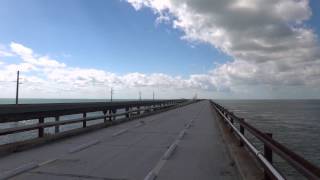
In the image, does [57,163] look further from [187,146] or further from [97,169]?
[187,146]

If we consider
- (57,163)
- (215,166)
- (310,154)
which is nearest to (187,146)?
(215,166)

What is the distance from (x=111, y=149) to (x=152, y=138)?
369cm

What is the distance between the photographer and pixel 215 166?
999cm

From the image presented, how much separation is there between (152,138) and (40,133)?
4.23m

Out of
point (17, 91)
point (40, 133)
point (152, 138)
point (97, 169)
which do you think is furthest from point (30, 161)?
point (17, 91)

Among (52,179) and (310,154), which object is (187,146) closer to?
(52,179)

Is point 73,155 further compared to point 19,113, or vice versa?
point 19,113

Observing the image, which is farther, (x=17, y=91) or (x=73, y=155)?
(x=17, y=91)

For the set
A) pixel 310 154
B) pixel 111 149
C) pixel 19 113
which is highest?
pixel 19 113

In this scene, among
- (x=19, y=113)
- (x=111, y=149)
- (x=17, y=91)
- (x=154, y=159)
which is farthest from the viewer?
(x=17, y=91)

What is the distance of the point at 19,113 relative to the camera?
49.5 feet

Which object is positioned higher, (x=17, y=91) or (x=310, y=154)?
(x=17, y=91)

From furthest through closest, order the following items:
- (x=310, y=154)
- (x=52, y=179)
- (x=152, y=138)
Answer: (x=310, y=154) < (x=152, y=138) < (x=52, y=179)

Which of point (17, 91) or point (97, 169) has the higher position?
point (17, 91)
